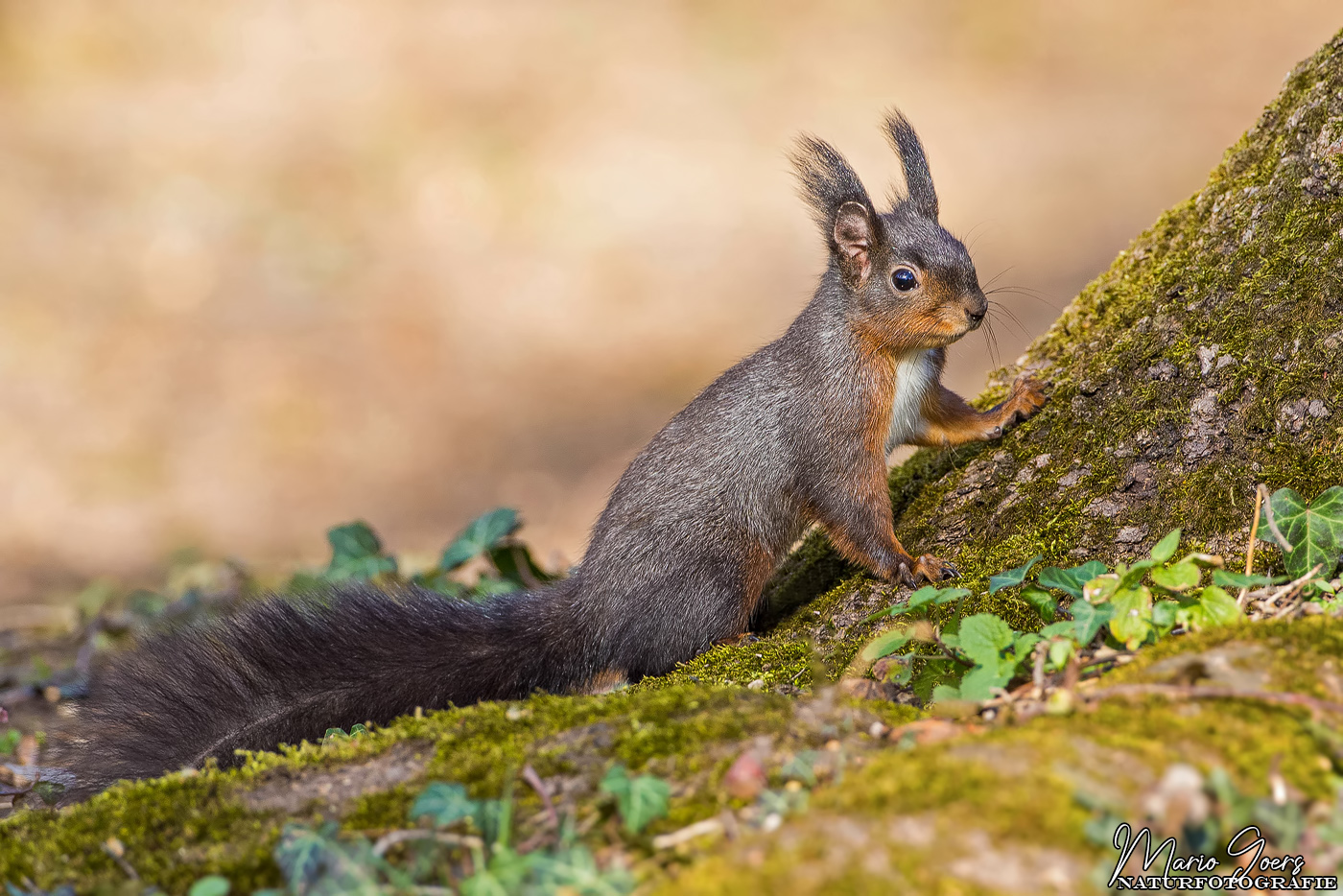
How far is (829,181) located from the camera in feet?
12.7

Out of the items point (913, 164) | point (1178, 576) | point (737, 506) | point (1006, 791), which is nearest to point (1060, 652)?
point (1178, 576)

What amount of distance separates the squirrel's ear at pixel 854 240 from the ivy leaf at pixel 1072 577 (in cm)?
163

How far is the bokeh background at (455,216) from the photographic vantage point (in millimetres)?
8180

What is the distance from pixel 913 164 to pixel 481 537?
256 centimetres

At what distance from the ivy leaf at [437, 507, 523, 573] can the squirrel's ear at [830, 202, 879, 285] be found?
1.99 metres

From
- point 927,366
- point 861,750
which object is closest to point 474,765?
point 861,750

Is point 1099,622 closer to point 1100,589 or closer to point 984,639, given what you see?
point 1100,589

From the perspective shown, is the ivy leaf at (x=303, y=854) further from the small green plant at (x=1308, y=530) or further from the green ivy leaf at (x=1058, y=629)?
the small green plant at (x=1308, y=530)

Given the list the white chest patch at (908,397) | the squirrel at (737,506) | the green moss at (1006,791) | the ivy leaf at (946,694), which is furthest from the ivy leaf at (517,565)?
the green moss at (1006,791)

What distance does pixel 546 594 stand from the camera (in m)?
3.81

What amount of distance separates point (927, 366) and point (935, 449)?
339 mm

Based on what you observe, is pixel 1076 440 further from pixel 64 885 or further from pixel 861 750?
pixel 64 885

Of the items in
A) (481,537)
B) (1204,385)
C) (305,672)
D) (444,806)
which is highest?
(481,537)

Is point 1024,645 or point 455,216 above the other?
point 455,216
